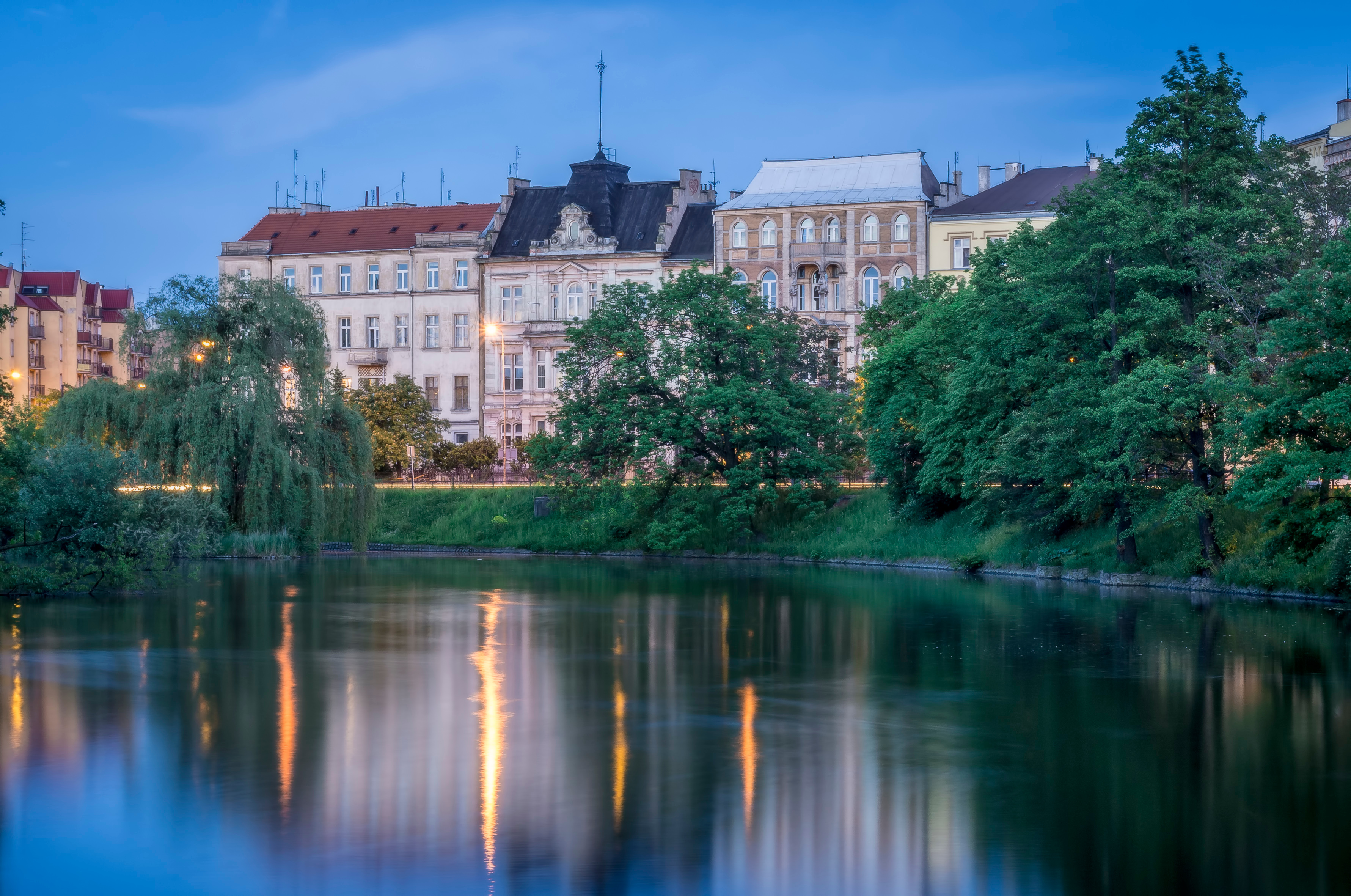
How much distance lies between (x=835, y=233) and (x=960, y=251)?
7.20m

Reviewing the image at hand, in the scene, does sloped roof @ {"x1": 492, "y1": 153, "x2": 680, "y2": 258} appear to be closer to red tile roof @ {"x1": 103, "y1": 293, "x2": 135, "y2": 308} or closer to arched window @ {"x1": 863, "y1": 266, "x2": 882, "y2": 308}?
arched window @ {"x1": 863, "y1": 266, "x2": 882, "y2": 308}

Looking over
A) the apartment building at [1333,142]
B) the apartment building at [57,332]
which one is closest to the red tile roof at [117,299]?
the apartment building at [57,332]

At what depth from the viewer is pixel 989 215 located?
82.9m

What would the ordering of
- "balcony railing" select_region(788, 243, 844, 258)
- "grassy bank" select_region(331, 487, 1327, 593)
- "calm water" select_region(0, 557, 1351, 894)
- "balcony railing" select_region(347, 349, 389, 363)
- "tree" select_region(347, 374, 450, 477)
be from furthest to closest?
"balcony railing" select_region(347, 349, 389, 363), "balcony railing" select_region(788, 243, 844, 258), "tree" select_region(347, 374, 450, 477), "grassy bank" select_region(331, 487, 1327, 593), "calm water" select_region(0, 557, 1351, 894)

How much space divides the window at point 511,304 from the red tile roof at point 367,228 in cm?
440

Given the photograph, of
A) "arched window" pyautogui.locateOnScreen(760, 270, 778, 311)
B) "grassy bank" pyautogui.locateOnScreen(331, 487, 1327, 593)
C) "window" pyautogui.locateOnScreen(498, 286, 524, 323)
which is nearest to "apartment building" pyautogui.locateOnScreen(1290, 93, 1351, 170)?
"grassy bank" pyautogui.locateOnScreen(331, 487, 1327, 593)

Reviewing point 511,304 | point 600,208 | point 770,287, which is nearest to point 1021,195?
point 770,287

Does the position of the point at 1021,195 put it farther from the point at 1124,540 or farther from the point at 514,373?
the point at 1124,540

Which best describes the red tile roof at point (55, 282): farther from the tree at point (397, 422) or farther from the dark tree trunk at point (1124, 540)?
the dark tree trunk at point (1124, 540)

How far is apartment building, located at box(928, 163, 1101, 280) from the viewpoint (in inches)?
3236

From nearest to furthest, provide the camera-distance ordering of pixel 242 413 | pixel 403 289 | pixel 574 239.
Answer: pixel 242 413 → pixel 574 239 → pixel 403 289

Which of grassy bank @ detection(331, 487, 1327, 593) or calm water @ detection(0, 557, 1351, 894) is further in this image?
grassy bank @ detection(331, 487, 1327, 593)

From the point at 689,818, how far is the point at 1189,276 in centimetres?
3157

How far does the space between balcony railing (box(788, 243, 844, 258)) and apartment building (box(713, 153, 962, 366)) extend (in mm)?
43
